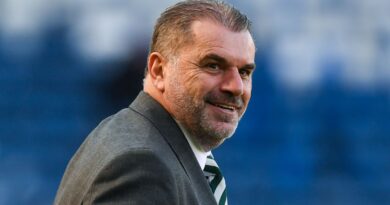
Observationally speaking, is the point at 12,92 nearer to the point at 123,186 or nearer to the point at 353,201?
the point at 353,201

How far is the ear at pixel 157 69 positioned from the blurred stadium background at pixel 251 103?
341 centimetres

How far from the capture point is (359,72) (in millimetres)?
5434

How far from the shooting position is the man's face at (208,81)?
5.54 feet

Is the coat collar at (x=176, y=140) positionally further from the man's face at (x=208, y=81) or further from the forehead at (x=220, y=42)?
the forehead at (x=220, y=42)

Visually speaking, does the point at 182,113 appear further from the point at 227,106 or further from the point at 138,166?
the point at 138,166

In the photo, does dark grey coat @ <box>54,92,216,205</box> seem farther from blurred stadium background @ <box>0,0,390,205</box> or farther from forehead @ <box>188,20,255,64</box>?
blurred stadium background @ <box>0,0,390,205</box>

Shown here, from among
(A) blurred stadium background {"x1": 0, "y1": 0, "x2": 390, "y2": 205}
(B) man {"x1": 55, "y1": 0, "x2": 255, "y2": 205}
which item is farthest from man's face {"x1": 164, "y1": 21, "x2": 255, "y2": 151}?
(A) blurred stadium background {"x1": 0, "y1": 0, "x2": 390, "y2": 205}

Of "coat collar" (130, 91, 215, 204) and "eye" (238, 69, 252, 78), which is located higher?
"eye" (238, 69, 252, 78)

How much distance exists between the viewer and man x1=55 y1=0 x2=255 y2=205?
1512 millimetres

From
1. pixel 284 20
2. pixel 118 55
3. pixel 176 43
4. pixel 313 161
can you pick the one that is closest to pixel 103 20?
pixel 118 55

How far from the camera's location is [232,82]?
5.59 ft

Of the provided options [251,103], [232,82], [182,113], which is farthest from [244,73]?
[251,103]

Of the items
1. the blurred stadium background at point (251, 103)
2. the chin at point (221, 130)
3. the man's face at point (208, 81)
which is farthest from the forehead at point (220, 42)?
the blurred stadium background at point (251, 103)

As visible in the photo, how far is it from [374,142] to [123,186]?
4112mm
